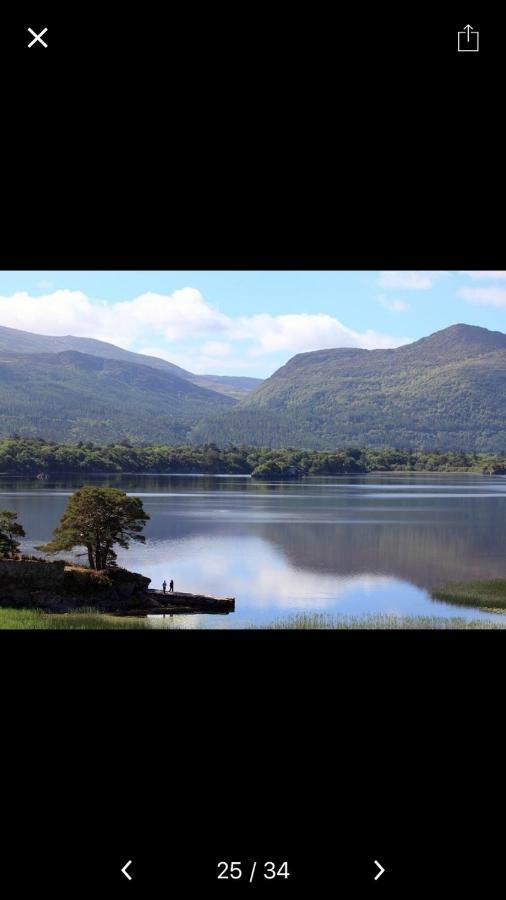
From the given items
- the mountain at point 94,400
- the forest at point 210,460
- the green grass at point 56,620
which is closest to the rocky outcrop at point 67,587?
the green grass at point 56,620

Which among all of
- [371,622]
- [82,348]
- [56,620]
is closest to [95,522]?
[371,622]

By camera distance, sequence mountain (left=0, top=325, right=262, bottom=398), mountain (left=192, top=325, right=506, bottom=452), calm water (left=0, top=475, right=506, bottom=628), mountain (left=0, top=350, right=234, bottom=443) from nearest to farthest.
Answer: calm water (left=0, top=475, right=506, bottom=628) < mountain (left=0, top=350, right=234, bottom=443) < mountain (left=192, top=325, right=506, bottom=452) < mountain (left=0, top=325, right=262, bottom=398)

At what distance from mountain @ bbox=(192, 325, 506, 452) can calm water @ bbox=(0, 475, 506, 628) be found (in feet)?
98.3

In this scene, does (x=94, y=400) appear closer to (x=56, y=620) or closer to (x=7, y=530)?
(x=7, y=530)

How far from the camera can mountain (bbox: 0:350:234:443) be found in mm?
66000

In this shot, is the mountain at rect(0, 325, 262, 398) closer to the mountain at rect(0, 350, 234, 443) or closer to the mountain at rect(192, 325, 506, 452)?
the mountain at rect(0, 350, 234, 443)

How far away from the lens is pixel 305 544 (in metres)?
21.9
